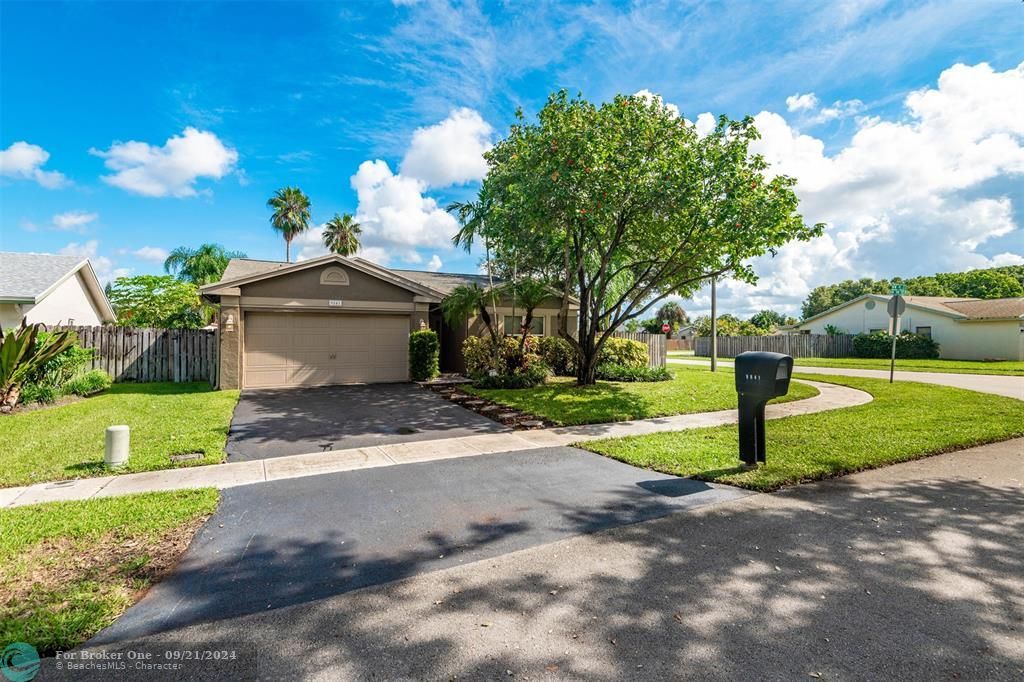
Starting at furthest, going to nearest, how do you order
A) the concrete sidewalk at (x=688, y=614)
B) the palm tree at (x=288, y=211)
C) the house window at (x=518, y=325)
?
the palm tree at (x=288, y=211) → the house window at (x=518, y=325) → the concrete sidewalk at (x=688, y=614)

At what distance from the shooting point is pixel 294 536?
12.7ft

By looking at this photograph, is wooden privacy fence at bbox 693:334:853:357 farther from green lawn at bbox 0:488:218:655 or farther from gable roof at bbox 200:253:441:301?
green lawn at bbox 0:488:218:655

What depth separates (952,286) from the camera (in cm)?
5575

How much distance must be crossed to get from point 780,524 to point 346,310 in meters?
12.4

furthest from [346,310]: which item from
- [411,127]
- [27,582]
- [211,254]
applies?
[211,254]

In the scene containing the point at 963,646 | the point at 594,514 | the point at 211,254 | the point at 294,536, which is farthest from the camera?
the point at 211,254

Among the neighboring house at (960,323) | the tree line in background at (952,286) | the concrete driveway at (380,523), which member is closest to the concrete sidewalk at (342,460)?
the concrete driveway at (380,523)

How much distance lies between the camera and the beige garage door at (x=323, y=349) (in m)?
13.2

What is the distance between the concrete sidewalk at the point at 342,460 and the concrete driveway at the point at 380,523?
0.42 metres

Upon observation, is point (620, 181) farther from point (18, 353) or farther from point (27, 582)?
point (18, 353)

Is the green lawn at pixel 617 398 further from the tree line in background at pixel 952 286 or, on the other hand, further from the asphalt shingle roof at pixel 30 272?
the tree line in background at pixel 952 286

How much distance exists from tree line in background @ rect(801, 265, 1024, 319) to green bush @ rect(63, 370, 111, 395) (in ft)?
186

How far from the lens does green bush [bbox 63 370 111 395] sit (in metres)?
10.8

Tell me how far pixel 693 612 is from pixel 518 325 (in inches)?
586
